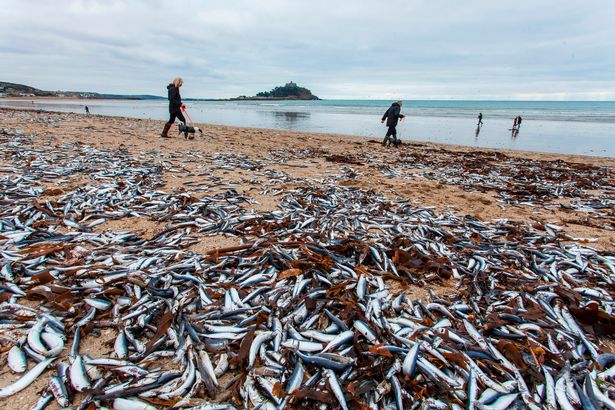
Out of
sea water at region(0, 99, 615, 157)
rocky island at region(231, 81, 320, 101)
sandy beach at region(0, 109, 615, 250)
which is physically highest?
rocky island at region(231, 81, 320, 101)

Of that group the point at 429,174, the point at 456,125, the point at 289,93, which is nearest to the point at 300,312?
the point at 429,174

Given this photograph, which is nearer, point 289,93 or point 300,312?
point 300,312

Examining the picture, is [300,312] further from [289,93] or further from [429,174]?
[289,93]

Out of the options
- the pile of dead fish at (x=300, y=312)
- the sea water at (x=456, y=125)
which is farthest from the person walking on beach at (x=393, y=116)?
the pile of dead fish at (x=300, y=312)

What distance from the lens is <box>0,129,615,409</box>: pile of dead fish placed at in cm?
199

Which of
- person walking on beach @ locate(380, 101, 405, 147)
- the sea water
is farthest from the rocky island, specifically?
person walking on beach @ locate(380, 101, 405, 147)

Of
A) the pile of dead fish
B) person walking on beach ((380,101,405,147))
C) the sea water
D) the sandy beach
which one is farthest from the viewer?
the sea water

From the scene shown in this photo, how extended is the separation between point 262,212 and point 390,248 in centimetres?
226

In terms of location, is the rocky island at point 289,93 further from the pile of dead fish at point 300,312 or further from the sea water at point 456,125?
the pile of dead fish at point 300,312

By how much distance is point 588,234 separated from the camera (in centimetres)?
489

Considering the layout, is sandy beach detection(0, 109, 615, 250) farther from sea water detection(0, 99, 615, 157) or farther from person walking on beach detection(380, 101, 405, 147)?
sea water detection(0, 99, 615, 157)

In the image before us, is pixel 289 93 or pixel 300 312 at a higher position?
pixel 289 93

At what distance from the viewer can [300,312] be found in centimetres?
271

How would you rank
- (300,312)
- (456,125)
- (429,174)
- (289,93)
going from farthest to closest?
(289,93), (456,125), (429,174), (300,312)
